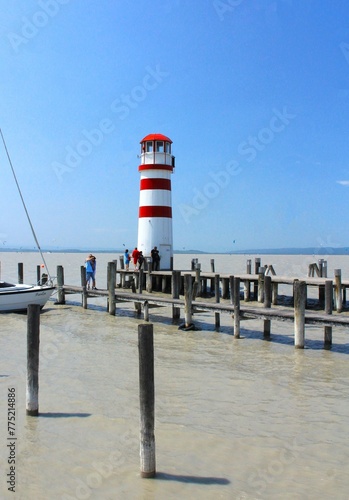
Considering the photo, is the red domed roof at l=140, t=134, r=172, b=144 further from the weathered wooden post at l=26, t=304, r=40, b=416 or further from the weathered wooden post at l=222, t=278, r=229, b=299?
the weathered wooden post at l=26, t=304, r=40, b=416

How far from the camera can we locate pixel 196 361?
11.4 metres

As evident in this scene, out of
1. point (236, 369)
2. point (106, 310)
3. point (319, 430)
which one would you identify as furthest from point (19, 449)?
point (106, 310)

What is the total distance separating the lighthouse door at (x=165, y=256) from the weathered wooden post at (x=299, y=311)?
1484cm

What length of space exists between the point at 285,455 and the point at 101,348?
Result: 7357 millimetres

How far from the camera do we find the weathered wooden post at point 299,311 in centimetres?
1223

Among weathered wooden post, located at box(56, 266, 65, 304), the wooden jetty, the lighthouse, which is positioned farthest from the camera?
the lighthouse

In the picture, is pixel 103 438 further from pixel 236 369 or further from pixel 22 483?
pixel 236 369

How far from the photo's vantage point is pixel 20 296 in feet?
61.7

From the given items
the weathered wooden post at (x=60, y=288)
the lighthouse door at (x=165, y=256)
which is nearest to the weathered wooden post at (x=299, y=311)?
the weathered wooden post at (x=60, y=288)

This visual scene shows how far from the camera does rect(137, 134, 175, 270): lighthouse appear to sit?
26.0m

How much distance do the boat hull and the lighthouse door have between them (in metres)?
8.47

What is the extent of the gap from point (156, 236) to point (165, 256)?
140 cm

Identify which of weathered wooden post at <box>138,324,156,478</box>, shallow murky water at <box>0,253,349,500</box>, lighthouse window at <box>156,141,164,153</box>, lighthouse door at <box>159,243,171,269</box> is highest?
lighthouse window at <box>156,141,164,153</box>

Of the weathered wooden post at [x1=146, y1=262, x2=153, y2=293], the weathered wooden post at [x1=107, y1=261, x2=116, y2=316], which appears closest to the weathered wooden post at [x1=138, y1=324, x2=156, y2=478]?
the weathered wooden post at [x1=107, y1=261, x2=116, y2=316]
